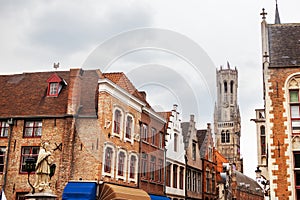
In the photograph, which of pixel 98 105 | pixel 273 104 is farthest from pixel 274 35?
pixel 98 105

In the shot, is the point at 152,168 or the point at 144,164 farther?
the point at 152,168

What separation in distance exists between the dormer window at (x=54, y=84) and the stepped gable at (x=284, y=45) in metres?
12.8

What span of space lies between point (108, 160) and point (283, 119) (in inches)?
400

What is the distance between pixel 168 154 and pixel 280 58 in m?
14.3

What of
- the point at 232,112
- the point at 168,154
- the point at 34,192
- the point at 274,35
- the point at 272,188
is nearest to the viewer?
the point at 34,192

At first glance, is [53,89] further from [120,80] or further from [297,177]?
[297,177]

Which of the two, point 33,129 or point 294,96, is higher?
point 294,96

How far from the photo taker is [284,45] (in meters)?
21.2

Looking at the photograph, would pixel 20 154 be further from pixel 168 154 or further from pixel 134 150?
pixel 168 154

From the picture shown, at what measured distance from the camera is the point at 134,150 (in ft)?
89.9

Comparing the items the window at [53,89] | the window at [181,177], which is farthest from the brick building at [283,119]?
the window at [181,177]

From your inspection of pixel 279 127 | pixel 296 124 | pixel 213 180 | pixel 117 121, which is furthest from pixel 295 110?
pixel 213 180

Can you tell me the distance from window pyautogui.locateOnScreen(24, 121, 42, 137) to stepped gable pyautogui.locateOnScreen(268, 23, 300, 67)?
13516 mm

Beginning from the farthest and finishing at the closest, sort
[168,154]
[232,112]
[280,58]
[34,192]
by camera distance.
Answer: [232,112]
[168,154]
[280,58]
[34,192]
